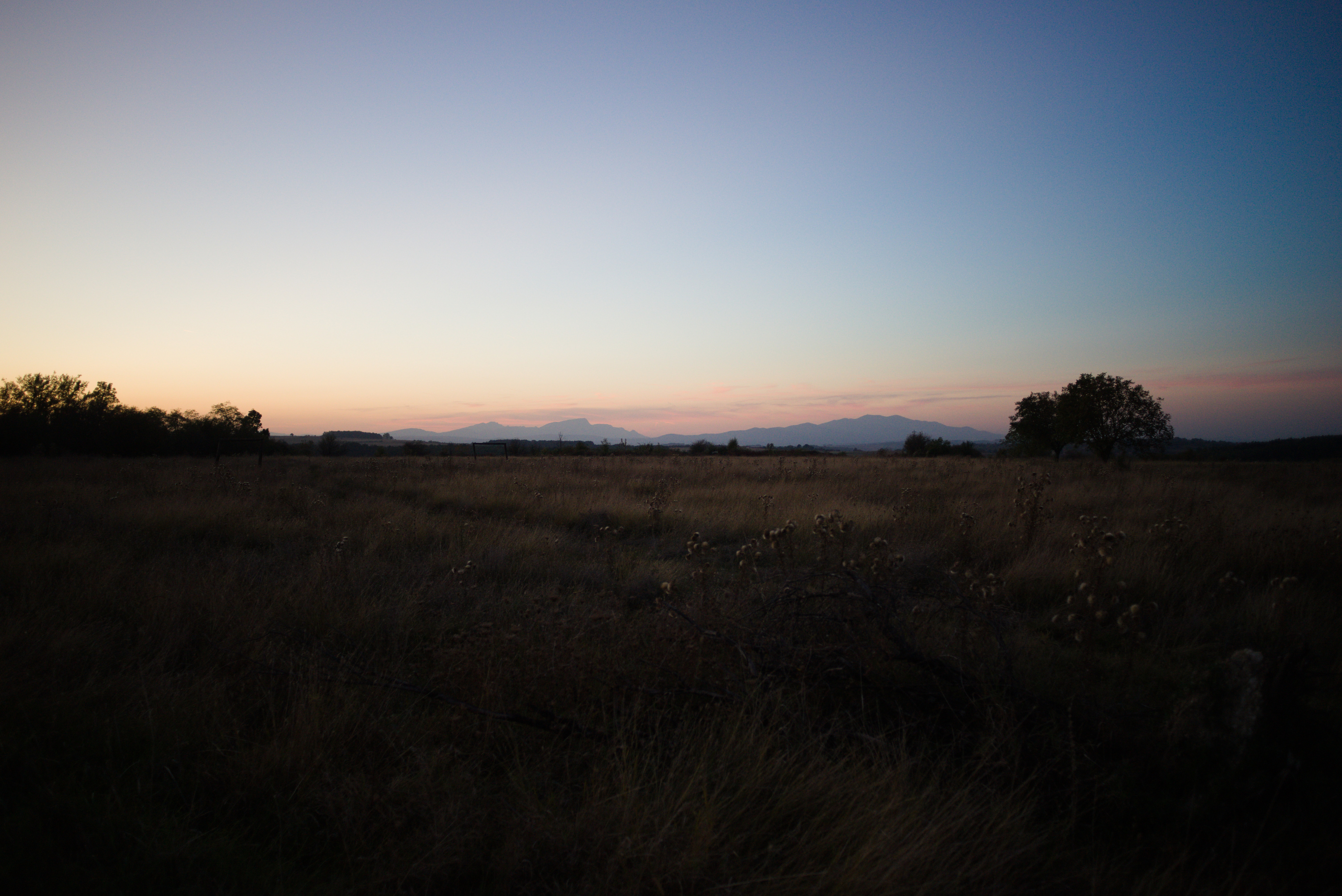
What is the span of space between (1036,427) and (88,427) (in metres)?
58.1

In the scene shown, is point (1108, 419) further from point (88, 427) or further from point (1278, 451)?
point (88, 427)

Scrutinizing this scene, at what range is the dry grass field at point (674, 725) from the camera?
1942 millimetres

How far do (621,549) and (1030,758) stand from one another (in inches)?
209

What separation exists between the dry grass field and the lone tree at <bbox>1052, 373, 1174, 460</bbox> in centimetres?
2722

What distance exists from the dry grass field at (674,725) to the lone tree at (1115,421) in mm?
27224

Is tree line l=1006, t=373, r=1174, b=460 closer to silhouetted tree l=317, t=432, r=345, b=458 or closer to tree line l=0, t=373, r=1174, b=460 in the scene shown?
tree line l=0, t=373, r=1174, b=460

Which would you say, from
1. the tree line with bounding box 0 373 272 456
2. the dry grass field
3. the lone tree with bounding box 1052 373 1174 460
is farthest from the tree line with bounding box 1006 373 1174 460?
the tree line with bounding box 0 373 272 456

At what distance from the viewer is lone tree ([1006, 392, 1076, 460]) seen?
37875 millimetres

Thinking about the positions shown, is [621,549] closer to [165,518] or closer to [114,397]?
[165,518]

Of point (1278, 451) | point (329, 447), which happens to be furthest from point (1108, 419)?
point (329, 447)

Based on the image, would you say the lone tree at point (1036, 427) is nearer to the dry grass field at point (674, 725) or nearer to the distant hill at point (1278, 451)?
the distant hill at point (1278, 451)

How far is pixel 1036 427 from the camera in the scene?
39.2 metres

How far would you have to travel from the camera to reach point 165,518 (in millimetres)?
7285

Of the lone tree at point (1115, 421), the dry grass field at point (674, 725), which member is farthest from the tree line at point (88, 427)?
the lone tree at point (1115, 421)
